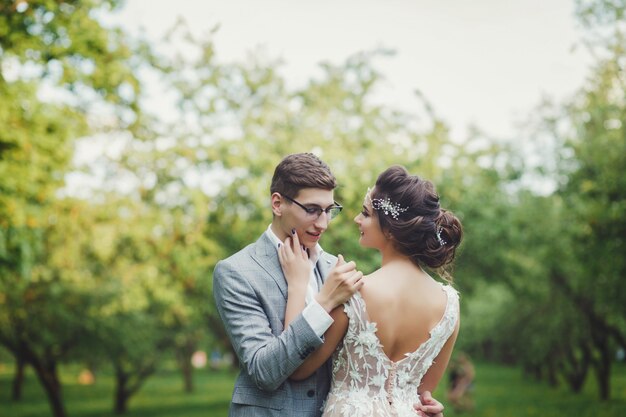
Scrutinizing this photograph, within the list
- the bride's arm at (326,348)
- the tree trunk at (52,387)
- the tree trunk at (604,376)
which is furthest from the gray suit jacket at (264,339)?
the tree trunk at (604,376)

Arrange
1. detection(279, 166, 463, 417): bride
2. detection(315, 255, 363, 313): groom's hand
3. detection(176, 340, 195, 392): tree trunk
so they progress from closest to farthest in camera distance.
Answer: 1. detection(315, 255, 363, 313): groom's hand
2. detection(279, 166, 463, 417): bride
3. detection(176, 340, 195, 392): tree trunk

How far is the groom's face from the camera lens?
3723 millimetres

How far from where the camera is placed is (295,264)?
11.9 feet

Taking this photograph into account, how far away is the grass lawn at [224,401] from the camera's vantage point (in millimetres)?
22594

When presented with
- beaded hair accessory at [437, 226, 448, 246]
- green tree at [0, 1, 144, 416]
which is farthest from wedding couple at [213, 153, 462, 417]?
green tree at [0, 1, 144, 416]

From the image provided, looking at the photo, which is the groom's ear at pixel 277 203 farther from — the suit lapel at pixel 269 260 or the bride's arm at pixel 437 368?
the bride's arm at pixel 437 368

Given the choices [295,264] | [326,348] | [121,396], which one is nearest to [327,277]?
[295,264]

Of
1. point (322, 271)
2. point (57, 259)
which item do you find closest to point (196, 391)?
point (57, 259)

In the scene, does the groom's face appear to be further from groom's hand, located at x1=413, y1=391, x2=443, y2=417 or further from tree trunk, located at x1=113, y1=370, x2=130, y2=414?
tree trunk, located at x1=113, y1=370, x2=130, y2=414

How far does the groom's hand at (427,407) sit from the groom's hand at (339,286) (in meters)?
0.82

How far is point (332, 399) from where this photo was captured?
3.70m

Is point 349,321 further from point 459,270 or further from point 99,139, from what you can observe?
point 459,270

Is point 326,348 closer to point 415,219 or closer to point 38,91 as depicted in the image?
point 415,219

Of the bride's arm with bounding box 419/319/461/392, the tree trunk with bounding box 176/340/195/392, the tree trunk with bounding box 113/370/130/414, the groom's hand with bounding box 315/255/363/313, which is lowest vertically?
the tree trunk with bounding box 176/340/195/392
